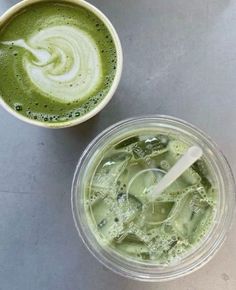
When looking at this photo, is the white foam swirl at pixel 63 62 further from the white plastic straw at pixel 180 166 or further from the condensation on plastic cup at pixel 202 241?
the white plastic straw at pixel 180 166

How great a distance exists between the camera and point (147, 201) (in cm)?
98

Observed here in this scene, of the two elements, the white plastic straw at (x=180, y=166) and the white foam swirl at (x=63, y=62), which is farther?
the white foam swirl at (x=63, y=62)

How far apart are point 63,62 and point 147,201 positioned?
10.1 inches

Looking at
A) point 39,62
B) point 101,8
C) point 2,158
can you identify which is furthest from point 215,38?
point 2,158

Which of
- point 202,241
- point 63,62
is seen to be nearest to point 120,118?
point 63,62

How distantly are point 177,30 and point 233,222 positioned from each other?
0.34m

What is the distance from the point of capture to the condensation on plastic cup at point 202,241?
0.96m

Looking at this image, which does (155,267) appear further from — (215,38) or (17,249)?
(215,38)

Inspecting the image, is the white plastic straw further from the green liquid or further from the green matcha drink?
the green matcha drink

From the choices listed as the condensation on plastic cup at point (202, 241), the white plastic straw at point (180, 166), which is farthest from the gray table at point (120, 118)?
the white plastic straw at point (180, 166)

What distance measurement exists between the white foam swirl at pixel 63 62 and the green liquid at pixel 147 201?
111 mm

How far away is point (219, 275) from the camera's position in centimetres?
102

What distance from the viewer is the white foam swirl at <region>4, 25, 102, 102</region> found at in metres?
0.96

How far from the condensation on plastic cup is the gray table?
6 cm
